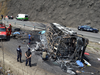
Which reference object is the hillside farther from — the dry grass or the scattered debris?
the scattered debris

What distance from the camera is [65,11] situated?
28.9 metres

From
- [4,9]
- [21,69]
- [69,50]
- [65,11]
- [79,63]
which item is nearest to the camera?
[21,69]

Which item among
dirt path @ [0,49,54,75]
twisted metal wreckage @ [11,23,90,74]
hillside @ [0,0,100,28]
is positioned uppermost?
hillside @ [0,0,100,28]

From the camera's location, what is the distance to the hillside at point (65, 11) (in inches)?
996

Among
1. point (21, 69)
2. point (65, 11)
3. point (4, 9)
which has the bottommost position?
point (21, 69)

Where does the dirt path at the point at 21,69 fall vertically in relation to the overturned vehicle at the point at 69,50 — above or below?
below

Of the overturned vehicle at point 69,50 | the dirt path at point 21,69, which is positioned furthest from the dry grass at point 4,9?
the overturned vehicle at point 69,50

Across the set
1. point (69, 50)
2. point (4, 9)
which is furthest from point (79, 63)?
point (4, 9)

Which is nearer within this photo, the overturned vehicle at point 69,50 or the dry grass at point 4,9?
the overturned vehicle at point 69,50

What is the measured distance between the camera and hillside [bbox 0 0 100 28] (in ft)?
83.0

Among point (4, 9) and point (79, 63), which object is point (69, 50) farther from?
point (4, 9)

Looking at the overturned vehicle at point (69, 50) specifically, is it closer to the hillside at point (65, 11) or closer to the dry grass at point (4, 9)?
the hillside at point (65, 11)

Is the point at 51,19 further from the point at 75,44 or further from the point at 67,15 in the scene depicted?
the point at 75,44

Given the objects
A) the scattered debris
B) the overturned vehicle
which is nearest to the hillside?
the overturned vehicle
